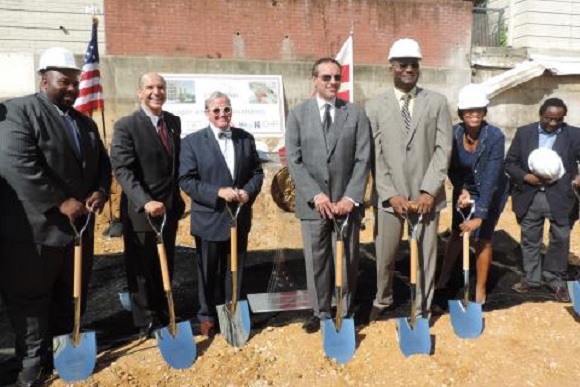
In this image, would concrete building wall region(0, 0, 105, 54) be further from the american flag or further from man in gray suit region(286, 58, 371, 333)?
man in gray suit region(286, 58, 371, 333)

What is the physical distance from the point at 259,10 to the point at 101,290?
280 inches

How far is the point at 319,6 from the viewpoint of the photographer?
1033 centimetres

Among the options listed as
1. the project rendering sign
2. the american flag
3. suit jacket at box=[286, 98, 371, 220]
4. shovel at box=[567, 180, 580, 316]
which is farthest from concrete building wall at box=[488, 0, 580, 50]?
suit jacket at box=[286, 98, 371, 220]

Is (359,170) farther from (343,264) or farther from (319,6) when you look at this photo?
(319,6)

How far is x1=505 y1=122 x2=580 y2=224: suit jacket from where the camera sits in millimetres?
4645

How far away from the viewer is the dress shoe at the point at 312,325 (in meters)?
3.84

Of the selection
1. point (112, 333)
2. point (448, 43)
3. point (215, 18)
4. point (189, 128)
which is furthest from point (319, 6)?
point (112, 333)

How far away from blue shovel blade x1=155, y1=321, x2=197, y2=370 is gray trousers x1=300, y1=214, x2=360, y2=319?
38.2 inches

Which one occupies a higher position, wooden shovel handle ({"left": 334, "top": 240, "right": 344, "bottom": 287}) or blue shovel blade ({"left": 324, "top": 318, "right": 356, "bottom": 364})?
wooden shovel handle ({"left": 334, "top": 240, "right": 344, "bottom": 287})

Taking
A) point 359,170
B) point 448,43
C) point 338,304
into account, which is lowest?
point 338,304

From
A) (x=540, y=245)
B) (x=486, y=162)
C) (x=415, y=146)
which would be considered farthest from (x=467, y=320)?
(x=540, y=245)

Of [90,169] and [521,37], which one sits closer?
[90,169]

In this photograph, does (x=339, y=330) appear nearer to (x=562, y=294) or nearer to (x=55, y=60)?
(x=562, y=294)

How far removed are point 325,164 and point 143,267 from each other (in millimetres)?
1621
